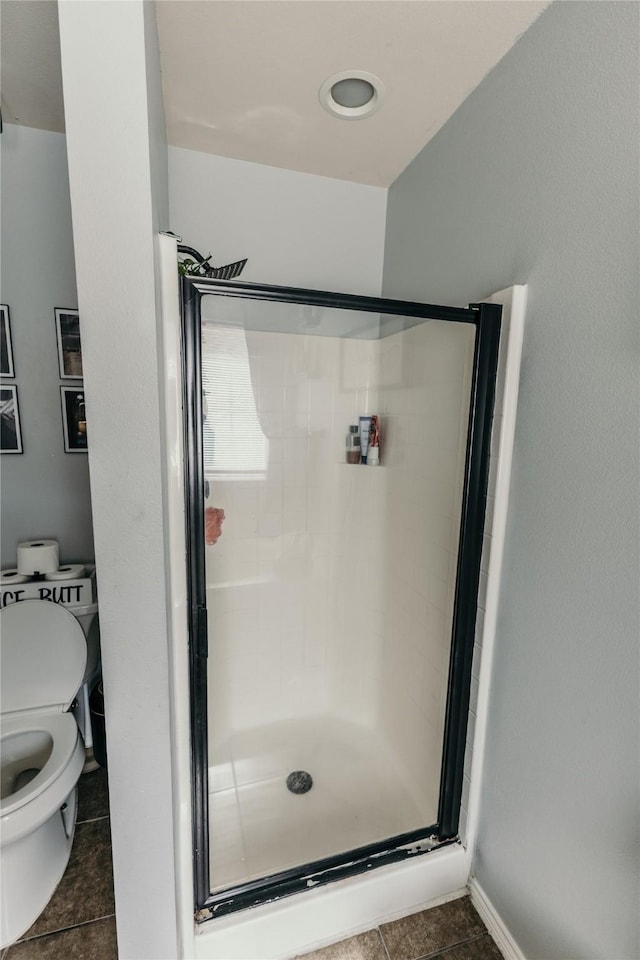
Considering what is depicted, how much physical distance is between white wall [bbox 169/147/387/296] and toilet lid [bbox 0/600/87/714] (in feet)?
4.91

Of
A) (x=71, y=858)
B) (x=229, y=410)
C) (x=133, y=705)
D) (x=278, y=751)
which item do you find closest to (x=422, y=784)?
(x=278, y=751)

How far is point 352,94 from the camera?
1.34m

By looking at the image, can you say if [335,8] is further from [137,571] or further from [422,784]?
[422,784]

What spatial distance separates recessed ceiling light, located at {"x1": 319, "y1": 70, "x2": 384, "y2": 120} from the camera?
1265mm

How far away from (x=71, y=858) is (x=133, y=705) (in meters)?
1.07

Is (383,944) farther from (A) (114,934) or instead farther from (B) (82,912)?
(B) (82,912)

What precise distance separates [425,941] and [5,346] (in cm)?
241

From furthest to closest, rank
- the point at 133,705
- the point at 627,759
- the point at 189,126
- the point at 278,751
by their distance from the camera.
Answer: the point at 278,751 → the point at 189,126 → the point at 133,705 → the point at 627,759

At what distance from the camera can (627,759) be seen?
0.87 metres

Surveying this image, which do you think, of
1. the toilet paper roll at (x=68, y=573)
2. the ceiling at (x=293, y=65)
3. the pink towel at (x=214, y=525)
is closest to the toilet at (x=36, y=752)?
the toilet paper roll at (x=68, y=573)

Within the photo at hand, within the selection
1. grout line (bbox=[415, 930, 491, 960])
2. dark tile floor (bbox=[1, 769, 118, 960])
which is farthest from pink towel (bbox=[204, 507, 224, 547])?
grout line (bbox=[415, 930, 491, 960])

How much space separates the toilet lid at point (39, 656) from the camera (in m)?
1.50

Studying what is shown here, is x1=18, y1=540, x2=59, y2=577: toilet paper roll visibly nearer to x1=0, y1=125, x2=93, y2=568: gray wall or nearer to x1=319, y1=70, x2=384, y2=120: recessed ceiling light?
x1=0, y1=125, x2=93, y2=568: gray wall

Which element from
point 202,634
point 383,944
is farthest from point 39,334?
point 383,944
